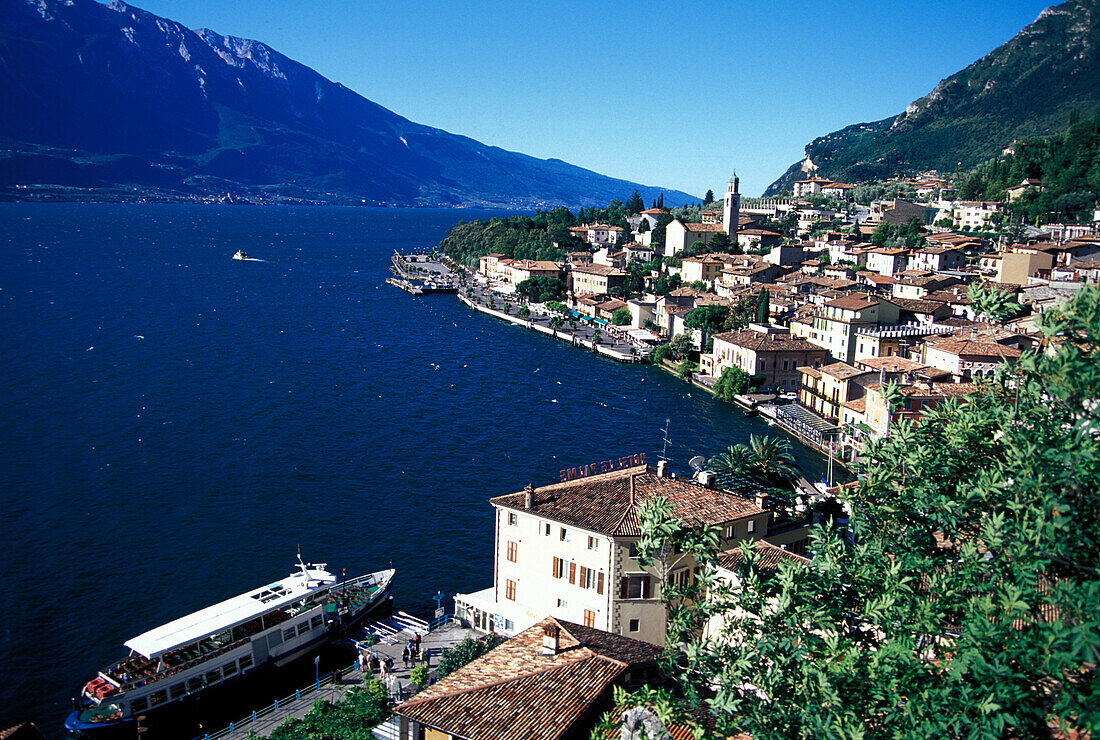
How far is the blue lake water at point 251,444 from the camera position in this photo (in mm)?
28031

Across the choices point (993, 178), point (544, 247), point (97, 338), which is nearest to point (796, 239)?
point (993, 178)

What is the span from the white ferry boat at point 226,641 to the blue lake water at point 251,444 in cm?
145

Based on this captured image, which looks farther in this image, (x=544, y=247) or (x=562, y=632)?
(x=544, y=247)

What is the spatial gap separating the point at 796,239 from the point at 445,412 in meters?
70.7

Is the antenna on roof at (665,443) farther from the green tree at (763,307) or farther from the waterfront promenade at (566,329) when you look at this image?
the green tree at (763,307)

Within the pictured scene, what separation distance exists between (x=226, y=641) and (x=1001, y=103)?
181048mm

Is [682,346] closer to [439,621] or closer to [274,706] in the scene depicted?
[439,621]

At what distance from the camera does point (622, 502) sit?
2225cm

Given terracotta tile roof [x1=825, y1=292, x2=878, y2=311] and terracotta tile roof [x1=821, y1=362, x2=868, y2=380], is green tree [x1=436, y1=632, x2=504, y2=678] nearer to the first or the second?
terracotta tile roof [x1=821, y1=362, x2=868, y2=380]

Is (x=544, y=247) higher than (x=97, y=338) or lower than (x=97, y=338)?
higher

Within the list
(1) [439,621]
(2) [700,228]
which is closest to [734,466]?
(1) [439,621]

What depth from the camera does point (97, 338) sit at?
2645 inches

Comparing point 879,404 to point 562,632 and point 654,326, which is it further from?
point 654,326

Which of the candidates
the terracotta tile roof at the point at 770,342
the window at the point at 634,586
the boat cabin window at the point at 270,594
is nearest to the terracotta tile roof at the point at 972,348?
the terracotta tile roof at the point at 770,342
